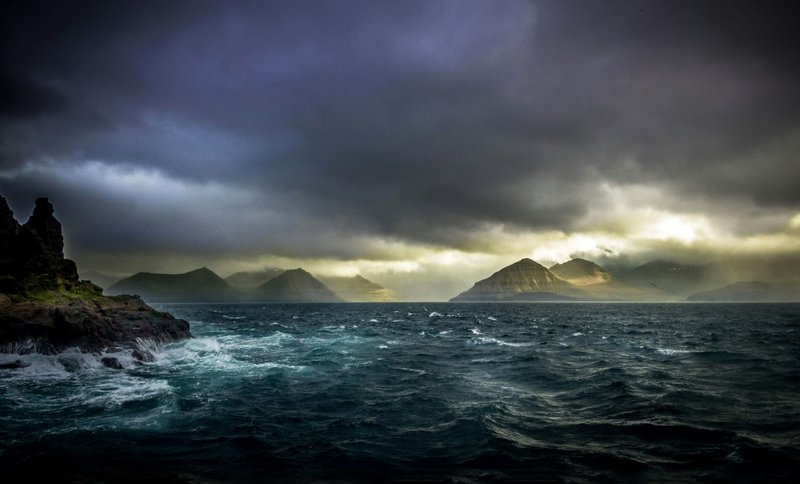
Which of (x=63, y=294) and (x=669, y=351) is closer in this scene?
(x=669, y=351)

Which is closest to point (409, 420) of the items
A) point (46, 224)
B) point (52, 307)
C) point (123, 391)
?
point (123, 391)

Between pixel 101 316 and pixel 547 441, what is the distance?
137 feet

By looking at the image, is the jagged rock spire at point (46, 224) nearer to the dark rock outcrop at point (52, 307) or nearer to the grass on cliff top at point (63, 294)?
the dark rock outcrop at point (52, 307)

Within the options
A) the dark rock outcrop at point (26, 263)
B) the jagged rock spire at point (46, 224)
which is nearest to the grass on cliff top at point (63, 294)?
the dark rock outcrop at point (26, 263)

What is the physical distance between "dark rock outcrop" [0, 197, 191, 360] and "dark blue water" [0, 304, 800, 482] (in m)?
3.37

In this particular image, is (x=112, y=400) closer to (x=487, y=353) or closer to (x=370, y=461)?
(x=370, y=461)

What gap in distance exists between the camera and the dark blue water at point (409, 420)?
41.2 feet

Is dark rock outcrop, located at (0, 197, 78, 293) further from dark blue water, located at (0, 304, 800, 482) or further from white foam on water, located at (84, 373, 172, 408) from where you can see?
white foam on water, located at (84, 373, 172, 408)

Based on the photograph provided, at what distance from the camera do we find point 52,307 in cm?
3606

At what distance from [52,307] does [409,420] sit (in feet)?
120

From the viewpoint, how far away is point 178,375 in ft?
94.4

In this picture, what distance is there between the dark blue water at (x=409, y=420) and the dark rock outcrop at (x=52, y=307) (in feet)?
11.1

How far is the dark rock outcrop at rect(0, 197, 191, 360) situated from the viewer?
3288 cm

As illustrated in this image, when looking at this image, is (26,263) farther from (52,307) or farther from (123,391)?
(123,391)
